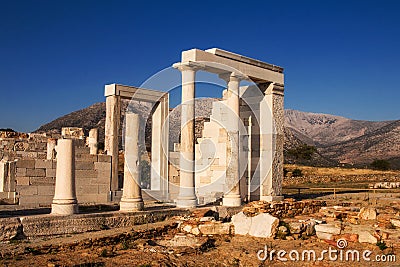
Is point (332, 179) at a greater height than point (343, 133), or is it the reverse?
point (343, 133)

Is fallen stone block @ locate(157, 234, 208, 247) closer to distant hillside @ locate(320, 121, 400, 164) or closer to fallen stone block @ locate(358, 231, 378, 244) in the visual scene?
fallen stone block @ locate(358, 231, 378, 244)

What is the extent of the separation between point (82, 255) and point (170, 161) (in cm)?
1230

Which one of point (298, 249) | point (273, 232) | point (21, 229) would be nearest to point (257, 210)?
point (273, 232)

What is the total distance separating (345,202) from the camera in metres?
20.5

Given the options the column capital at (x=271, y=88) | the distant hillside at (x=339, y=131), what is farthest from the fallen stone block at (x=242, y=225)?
the distant hillside at (x=339, y=131)

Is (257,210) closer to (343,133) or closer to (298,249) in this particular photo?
(298,249)

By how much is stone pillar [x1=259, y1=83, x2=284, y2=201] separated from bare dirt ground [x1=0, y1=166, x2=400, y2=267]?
20.4ft

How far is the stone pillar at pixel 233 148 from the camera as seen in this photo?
1739cm

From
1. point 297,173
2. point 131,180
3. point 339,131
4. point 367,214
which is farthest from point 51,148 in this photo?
point 339,131

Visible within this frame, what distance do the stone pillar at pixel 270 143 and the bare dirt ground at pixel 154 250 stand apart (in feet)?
20.4

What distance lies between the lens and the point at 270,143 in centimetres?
1898

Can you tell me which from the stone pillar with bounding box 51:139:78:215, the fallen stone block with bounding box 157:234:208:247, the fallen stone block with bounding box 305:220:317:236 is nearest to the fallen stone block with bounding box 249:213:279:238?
the fallen stone block with bounding box 305:220:317:236

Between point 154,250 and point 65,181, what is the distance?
3.34 m

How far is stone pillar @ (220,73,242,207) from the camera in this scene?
57.1 ft
